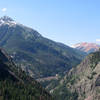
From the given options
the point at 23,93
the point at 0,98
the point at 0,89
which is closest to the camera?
the point at 0,98

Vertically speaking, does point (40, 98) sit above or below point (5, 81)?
below

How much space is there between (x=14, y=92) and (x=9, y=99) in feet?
42.8

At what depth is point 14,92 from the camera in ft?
601

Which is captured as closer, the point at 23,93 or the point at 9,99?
the point at 9,99

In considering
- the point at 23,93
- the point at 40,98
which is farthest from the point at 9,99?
the point at 40,98

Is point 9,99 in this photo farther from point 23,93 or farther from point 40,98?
point 40,98

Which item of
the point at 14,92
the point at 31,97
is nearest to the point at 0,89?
the point at 14,92

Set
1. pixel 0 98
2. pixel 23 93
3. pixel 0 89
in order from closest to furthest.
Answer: pixel 0 98, pixel 0 89, pixel 23 93

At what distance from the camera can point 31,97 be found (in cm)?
18862

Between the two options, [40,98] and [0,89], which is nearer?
[0,89]

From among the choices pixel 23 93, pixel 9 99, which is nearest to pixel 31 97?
pixel 23 93

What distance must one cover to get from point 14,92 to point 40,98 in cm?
2609

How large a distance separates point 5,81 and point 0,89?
17.2m

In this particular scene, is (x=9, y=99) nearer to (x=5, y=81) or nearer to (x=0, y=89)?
(x=0, y=89)
